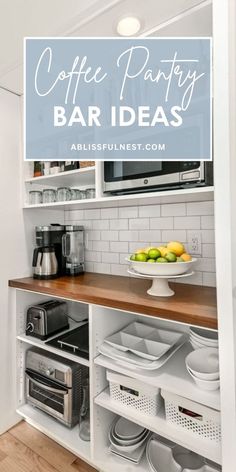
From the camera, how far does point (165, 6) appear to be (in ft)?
3.23

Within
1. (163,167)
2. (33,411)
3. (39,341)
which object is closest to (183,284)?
(163,167)

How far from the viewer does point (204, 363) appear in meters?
1.07

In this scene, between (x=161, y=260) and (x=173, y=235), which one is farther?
(x=173, y=235)

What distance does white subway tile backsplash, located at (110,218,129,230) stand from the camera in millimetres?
1682

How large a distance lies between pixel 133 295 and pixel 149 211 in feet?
1.94

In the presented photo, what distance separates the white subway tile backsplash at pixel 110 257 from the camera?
1.75 m

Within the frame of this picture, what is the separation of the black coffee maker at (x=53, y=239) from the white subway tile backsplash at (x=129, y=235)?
0.42 m

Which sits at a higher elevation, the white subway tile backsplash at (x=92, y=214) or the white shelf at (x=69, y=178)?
Answer: the white shelf at (x=69, y=178)

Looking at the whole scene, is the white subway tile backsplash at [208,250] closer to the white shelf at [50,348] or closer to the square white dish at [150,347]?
the square white dish at [150,347]

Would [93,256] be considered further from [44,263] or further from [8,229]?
[8,229]

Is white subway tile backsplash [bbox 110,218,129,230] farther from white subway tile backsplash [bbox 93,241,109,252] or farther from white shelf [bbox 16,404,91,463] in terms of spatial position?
white shelf [bbox 16,404,91,463]

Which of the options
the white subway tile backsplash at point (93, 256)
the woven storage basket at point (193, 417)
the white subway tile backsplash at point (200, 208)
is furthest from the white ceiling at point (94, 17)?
the woven storage basket at point (193, 417)

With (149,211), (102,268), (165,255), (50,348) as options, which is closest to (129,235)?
(149,211)

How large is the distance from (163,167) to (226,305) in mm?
647
